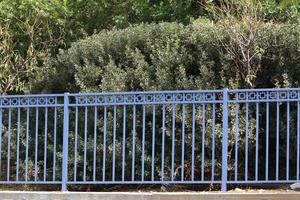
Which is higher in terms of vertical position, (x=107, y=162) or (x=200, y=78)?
(x=200, y=78)

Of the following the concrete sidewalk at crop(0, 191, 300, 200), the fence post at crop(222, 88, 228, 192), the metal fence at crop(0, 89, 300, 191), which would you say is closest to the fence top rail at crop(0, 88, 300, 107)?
the metal fence at crop(0, 89, 300, 191)

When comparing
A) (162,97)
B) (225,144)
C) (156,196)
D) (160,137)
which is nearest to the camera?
(156,196)

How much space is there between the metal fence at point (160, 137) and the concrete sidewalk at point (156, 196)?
0.30m

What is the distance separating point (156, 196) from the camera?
752 centimetres

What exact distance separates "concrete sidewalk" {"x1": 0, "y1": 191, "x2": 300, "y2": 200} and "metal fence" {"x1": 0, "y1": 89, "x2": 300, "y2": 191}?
0.98ft

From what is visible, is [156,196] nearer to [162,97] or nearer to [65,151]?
[162,97]

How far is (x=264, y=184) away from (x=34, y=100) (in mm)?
3591

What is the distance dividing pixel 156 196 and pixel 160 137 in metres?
1.28

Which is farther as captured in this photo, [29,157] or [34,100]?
[29,157]

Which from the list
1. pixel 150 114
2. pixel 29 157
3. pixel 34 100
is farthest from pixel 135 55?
pixel 29 157

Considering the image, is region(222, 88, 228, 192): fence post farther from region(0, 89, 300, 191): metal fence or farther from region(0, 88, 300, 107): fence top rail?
region(0, 88, 300, 107): fence top rail

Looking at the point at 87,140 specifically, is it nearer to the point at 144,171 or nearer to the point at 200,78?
the point at 144,171

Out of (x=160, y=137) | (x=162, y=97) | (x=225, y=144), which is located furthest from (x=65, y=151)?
(x=225, y=144)

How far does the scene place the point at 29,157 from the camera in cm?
912
